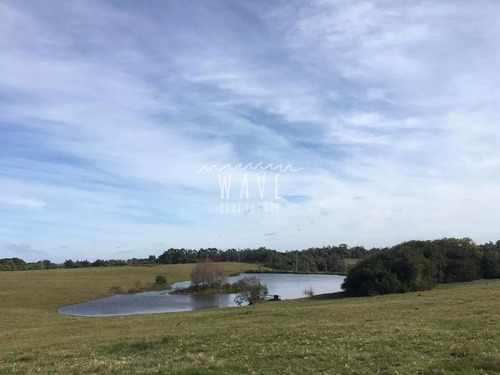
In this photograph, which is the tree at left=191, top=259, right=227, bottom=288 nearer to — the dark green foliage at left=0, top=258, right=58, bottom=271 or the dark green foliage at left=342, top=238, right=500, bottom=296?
the dark green foliage at left=342, top=238, right=500, bottom=296

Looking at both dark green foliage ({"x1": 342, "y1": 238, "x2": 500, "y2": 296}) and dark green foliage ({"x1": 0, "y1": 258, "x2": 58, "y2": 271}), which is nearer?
dark green foliage ({"x1": 342, "y1": 238, "x2": 500, "y2": 296})

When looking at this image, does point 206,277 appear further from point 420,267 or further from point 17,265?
point 17,265

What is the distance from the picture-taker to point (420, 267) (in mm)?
59500

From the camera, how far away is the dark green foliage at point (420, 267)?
190 ft

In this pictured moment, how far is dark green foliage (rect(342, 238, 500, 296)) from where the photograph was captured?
→ 57.9 metres

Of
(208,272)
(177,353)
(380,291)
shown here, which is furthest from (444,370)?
(208,272)

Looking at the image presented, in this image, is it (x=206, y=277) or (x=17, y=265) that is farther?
(x=17, y=265)

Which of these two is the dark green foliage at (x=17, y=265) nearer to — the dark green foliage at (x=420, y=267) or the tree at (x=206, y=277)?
the tree at (x=206, y=277)

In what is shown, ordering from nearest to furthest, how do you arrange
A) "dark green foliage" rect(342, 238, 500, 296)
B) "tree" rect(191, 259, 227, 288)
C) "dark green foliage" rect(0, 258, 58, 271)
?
"dark green foliage" rect(342, 238, 500, 296) → "tree" rect(191, 259, 227, 288) → "dark green foliage" rect(0, 258, 58, 271)

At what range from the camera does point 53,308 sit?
68.9 m

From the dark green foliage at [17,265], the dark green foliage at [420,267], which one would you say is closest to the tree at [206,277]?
the dark green foliage at [420,267]

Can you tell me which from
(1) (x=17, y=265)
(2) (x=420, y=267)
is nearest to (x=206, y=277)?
(2) (x=420, y=267)

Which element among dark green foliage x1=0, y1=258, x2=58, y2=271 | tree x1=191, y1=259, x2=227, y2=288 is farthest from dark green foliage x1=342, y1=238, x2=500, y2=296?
dark green foliage x1=0, y1=258, x2=58, y2=271

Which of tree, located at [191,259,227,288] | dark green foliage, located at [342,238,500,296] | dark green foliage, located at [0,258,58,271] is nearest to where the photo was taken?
dark green foliage, located at [342,238,500,296]
